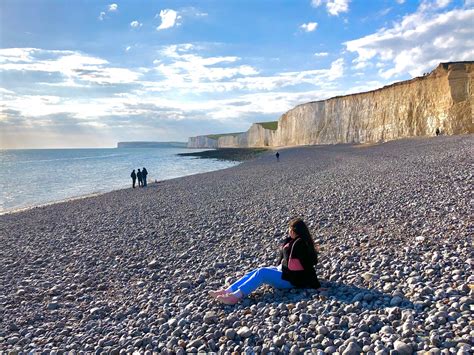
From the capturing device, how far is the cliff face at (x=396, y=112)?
42.8 metres

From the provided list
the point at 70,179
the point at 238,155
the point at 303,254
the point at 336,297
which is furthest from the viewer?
the point at 238,155

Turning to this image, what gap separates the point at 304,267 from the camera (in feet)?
19.1

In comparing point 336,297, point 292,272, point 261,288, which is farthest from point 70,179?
point 336,297

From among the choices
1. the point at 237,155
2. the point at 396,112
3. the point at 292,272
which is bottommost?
the point at 292,272

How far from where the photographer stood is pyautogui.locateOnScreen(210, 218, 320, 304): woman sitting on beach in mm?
5715

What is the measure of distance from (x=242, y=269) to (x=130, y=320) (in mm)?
2521

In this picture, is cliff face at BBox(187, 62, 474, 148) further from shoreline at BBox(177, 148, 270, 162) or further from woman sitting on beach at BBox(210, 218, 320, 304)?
woman sitting on beach at BBox(210, 218, 320, 304)

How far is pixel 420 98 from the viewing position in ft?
161

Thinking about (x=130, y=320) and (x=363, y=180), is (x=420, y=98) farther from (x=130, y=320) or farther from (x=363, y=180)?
(x=130, y=320)

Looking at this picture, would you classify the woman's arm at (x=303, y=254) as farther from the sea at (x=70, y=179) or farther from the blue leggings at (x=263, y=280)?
the sea at (x=70, y=179)

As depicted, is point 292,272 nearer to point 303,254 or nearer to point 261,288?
point 303,254

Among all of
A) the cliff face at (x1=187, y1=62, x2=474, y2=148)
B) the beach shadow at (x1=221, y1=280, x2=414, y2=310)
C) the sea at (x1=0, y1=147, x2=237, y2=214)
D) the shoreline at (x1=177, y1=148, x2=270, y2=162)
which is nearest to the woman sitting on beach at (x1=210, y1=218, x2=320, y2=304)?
the beach shadow at (x1=221, y1=280, x2=414, y2=310)

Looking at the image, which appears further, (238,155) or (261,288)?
(238,155)

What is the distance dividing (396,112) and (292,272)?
53822mm
